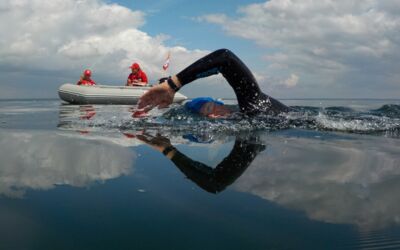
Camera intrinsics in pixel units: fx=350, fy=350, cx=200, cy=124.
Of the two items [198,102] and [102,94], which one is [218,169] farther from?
[102,94]

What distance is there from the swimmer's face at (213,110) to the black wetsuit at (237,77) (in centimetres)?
50

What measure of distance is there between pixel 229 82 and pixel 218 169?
2.64 m

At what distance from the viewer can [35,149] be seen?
2379 millimetres

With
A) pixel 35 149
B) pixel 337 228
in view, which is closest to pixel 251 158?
pixel 337 228

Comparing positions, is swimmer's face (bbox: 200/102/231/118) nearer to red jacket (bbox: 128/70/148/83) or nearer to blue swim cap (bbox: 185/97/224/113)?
blue swim cap (bbox: 185/97/224/113)

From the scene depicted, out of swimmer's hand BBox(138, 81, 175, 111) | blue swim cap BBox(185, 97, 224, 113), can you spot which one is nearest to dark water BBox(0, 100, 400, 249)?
swimmer's hand BBox(138, 81, 175, 111)

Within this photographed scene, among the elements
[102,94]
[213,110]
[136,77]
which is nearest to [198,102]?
[213,110]

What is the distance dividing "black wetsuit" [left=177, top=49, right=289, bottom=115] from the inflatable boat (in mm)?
14644

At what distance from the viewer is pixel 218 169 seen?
173 cm

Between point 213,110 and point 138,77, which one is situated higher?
point 138,77

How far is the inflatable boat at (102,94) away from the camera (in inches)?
729

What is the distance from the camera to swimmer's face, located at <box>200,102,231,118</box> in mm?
5014

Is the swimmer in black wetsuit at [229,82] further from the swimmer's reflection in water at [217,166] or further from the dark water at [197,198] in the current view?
the dark water at [197,198]

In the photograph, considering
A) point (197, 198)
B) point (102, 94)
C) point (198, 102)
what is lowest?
point (197, 198)
